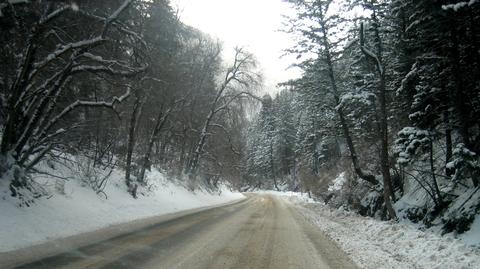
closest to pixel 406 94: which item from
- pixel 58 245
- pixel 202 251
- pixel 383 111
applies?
pixel 383 111

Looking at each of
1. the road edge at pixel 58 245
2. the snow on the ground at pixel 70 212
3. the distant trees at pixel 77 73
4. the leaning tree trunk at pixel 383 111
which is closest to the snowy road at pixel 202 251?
the road edge at pixel 58 245

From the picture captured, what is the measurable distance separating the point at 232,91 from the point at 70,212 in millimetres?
19593

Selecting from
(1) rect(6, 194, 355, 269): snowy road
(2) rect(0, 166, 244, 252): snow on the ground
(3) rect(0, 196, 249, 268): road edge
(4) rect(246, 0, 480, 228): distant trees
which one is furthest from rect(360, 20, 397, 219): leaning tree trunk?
(3) rect(0, 196, 249, 268): road edge

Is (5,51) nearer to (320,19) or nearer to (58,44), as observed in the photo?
(58,44)

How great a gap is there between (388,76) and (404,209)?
5827 mm

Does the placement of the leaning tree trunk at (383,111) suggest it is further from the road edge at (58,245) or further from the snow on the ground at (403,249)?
the road edge at (58,245)

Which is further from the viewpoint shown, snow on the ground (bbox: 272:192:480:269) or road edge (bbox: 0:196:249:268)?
snow on the ground (bbox: 272:192:480:269)

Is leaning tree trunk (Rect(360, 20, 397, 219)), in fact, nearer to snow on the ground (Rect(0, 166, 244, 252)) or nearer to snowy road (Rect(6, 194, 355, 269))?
snowy road (Rect(6, 194, 355, 269))

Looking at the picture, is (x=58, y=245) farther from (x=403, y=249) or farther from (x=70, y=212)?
(x=403, y=249)

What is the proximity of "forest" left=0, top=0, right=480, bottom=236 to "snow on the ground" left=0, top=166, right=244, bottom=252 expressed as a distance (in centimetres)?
56

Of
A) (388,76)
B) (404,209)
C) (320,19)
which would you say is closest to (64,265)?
(404,209)

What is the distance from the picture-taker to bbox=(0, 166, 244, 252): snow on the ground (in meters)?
8.18

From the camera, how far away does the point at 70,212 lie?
430 inches

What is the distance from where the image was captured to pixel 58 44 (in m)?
10.3
